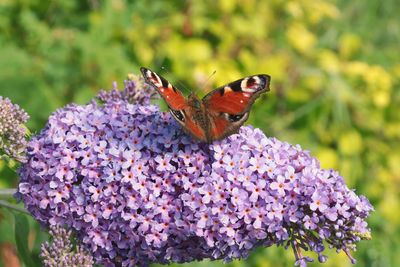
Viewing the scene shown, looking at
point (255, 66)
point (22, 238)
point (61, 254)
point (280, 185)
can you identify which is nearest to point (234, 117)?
point (280, 185)

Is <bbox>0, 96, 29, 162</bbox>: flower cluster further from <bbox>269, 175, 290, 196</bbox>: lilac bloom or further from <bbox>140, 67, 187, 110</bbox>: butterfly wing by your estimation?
<bbox>269, 175, 290, 196</bbox>: lilac bloom

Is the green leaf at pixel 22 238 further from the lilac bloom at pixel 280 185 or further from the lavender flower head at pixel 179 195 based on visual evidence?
the lilac bloom at pixel 280 185

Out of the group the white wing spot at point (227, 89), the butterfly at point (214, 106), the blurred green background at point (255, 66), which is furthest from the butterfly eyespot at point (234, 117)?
the blurred green background at point (255, 66)

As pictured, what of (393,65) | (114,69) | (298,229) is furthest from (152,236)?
(393,65)

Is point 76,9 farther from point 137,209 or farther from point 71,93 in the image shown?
point 137,209

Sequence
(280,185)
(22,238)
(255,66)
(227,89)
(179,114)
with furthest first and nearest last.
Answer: (255,66), (22,238), (227,89), (179,114), (280,185)

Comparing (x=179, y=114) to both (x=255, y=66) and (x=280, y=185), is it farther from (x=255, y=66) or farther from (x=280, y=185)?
(x=255, y=66)
